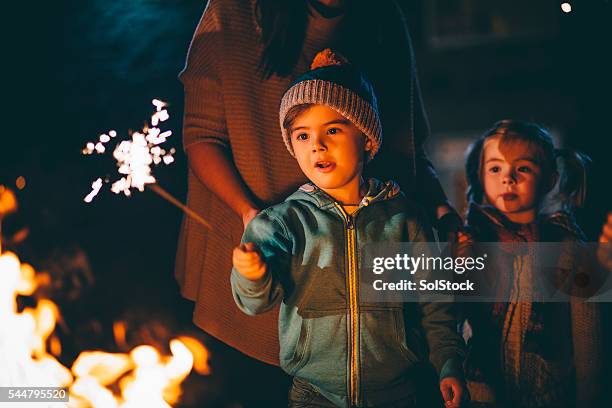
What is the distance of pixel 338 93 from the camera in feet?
4.81

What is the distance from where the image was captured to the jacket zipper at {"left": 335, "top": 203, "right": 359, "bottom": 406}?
147cm

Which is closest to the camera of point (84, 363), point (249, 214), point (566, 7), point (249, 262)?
point (249, 262)

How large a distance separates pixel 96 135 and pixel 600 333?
4.90 feet

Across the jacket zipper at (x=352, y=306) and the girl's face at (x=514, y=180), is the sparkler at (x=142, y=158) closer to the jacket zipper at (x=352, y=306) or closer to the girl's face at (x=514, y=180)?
the jacket zipper at (x=352, y=306)

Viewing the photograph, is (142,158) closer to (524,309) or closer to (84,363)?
(84,363)

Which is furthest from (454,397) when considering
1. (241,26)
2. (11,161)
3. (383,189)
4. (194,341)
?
(11,161)

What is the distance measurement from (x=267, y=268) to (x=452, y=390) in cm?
53

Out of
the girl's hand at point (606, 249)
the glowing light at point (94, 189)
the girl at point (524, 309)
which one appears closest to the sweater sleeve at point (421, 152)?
the girl at point (524, 309)

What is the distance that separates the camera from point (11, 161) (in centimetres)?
186

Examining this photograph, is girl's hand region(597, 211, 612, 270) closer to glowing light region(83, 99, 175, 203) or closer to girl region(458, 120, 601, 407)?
girl region(458, 120, 601, 407)

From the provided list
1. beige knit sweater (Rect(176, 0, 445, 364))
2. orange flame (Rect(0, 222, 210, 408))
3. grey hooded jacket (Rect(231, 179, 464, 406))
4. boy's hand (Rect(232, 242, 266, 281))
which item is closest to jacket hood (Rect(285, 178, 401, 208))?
grey hooded jacket (Rect(231, 179, 464, 406))

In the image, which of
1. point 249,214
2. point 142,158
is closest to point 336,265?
point 249,214

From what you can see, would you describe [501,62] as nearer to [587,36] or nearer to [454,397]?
[587,36]

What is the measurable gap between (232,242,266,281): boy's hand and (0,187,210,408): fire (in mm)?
471
